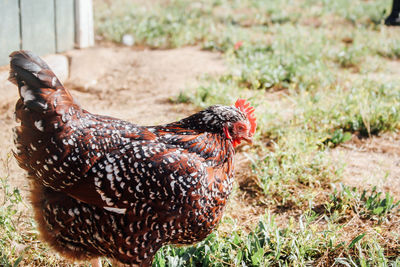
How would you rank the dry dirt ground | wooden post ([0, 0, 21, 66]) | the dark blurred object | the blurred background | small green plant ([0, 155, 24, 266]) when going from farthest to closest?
the dark blurred object → wooden post ([0, 0, 21, 66]) → the dry dirt ground → the blurred background → small green plant ([0, 155, 24, 266])

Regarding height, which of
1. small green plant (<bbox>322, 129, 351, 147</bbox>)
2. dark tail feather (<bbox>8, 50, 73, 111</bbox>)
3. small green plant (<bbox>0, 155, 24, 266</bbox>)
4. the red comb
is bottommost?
small green plant (<bbox>0, 155, 24, 266</bbox>)

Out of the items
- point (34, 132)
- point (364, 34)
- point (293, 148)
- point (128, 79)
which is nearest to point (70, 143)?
point (34, 132)

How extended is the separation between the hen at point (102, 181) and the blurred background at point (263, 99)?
0.32 m

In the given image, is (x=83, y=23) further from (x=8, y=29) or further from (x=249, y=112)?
(x=249, y=112)

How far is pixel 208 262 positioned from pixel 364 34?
6.93 m

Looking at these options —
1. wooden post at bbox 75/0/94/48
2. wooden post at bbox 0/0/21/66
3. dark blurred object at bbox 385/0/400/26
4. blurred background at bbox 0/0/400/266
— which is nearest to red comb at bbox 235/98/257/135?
blurred background at bbox 0/0/400/266

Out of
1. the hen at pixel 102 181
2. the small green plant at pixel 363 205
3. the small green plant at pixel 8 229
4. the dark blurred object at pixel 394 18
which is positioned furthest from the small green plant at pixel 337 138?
the dark blurred object at pixel 394 18

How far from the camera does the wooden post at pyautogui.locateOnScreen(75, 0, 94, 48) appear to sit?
6.33 meters

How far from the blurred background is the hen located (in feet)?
1.05

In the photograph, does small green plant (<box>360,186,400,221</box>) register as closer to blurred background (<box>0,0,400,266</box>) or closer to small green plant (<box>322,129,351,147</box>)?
blurred background (<box>0,0,400,266</box>)

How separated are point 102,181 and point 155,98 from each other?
3221mm

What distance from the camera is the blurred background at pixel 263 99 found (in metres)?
2.92

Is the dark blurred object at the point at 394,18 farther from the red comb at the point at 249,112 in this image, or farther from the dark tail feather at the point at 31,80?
the dark tail feather at the point at 31,80

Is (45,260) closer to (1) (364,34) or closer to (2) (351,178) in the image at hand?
(2) (351,178)
